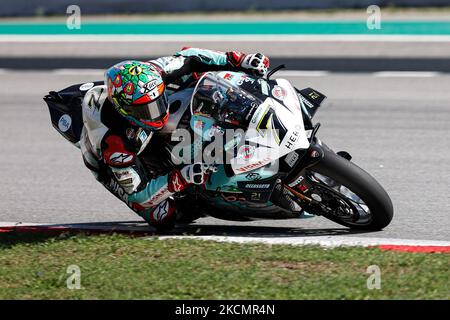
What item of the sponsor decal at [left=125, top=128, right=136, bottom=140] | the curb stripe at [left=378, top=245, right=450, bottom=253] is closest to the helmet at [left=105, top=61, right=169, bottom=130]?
the sponsor decal at [left=125, top=128, right=136, bottom=140]

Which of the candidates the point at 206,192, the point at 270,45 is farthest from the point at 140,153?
the point at 270,45

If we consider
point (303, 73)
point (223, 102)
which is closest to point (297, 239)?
point (223, 102)

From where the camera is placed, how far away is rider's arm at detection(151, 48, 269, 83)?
7.23 metres

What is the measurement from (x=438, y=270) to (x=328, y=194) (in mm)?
1192

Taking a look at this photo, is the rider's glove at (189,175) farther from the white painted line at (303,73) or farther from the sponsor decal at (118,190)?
the white painted line at (303,73)

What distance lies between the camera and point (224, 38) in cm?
1650

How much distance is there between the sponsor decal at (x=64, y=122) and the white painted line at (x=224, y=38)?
8.63 metres

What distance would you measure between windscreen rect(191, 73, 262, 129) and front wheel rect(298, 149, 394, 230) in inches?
23.6

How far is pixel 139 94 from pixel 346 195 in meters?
1.62

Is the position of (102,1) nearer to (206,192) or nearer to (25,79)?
(25,79)

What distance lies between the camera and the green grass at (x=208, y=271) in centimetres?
565

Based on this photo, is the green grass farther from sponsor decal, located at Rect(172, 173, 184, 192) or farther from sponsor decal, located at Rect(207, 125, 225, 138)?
sponsor decal, located at Rect(207, 125, 225, 138)
